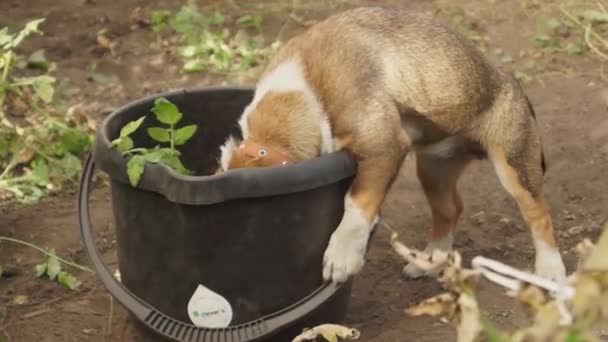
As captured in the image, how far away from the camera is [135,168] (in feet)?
9.48

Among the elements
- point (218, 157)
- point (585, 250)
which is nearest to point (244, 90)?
point (218, 157)

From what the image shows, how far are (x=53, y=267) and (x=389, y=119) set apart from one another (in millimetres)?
1335

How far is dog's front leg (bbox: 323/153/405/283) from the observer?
3.01 m

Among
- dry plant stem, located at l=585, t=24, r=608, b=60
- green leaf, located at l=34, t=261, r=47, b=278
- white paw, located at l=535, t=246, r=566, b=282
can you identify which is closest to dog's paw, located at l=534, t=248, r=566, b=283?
white paw, located at l=535, t=246, r=566, b=282

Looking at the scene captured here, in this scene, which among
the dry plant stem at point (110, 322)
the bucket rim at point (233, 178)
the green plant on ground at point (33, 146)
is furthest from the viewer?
the green plant on ground at point (33, 146)

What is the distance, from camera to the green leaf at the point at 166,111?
3172 mm

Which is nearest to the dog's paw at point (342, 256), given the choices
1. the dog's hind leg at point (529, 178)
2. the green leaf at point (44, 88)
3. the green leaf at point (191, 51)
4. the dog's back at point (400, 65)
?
the dog's back at point (400, 65)

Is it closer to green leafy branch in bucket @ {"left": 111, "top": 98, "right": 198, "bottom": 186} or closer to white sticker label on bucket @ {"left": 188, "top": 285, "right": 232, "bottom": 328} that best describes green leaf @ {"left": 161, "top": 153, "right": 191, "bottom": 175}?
green leafy branch in bucket @ {"left": 111, "top": 98, "right": 198, "bottom": 186}

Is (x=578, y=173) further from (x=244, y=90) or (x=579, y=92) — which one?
(x=244, y=90)

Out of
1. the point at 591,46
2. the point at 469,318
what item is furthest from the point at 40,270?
the point at 591,46

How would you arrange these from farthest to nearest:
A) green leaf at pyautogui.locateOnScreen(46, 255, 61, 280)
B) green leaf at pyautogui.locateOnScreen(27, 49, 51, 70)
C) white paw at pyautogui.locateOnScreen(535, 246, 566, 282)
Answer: green leaf at pyautogui.locateOnScreen(27, 49, 51, 70)
green leaf at pyautogui.locateOnScreen(46, 255, 61, 280)
white paw at pyautogui.locateOnScreen(535, 246, 566, 282)

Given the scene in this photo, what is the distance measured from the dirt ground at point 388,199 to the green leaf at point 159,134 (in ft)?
2.05

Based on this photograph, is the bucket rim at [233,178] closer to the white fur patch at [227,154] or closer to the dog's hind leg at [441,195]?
the white fur patch at [227,154]

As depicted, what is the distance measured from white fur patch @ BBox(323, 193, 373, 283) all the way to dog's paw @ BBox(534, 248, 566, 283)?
85cm
